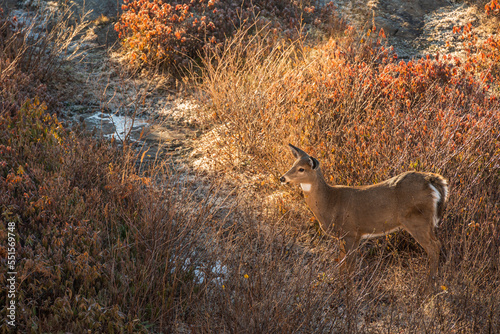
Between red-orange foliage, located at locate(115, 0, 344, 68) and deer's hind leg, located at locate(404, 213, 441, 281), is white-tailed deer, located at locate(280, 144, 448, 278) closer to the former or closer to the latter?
deer's hind leg, located at locate(404, 213, 441, 281)

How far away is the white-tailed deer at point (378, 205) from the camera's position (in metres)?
4.73

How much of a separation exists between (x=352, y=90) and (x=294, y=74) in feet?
3.75

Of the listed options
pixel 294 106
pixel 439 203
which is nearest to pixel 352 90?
pixel 294 106

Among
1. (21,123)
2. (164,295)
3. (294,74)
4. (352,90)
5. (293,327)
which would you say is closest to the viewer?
(293,327)

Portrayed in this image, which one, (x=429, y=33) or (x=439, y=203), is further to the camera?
(x=429, y=33)

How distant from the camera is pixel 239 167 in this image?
7.16 metres

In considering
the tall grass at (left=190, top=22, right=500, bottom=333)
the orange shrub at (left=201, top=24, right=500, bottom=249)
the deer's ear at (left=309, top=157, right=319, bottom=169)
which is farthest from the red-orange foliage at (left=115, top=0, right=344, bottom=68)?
the deer's ear at (left=309, top=157, right=319, bottom=169)

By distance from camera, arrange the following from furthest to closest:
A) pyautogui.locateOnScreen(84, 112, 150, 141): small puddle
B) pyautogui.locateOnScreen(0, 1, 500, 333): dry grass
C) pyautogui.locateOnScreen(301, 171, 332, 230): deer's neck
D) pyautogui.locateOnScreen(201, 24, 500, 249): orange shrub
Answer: pyautogui.locateOnScreen(84, 112, 150, 141): small puddle → pyautogui.locateOnScreen(201, 24, 500, 249): orange shrub → pyautogui.locateOnScreen(301, 171, 332, 230): deer's neck → pyautogui.locateOnScreen(0, 1, 500, 333): dry grass

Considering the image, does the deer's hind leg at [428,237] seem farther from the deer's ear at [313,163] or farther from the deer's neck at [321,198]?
the deer's ear at [313,163]

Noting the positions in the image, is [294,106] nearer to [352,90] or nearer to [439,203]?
[352,90]

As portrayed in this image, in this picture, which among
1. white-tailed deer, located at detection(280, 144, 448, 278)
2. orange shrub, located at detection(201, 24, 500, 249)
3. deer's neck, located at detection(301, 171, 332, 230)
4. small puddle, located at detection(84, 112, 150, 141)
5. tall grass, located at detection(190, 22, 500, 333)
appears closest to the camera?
tall grass, located at detection(190, 22, 500, 333)

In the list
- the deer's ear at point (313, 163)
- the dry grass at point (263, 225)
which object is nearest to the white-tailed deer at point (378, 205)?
the deer's ear at point (313, 163)

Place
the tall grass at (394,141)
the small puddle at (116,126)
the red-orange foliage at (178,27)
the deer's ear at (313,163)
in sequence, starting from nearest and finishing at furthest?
the tall grass at (394,141)
the deer's ear at (313,163)
the small puddle at (116,126)
the red-orange foliage at (178,27)

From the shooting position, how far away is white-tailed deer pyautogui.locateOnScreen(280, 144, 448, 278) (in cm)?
473
